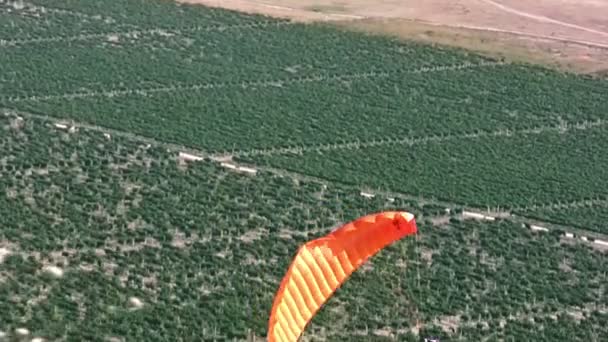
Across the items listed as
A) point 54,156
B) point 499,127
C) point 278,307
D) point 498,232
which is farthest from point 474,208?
point 278,307

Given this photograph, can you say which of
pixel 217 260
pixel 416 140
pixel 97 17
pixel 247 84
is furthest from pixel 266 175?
pixel 97 17

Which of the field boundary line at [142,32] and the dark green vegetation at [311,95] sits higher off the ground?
the field boundary line at [142,32]

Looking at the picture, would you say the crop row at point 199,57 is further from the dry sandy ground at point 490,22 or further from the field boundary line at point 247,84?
the dry sandy ground at point 490,22

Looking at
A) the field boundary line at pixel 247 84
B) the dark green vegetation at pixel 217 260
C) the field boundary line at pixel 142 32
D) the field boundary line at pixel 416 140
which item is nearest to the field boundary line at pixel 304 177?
the dark green vegetation at pixel 217 260

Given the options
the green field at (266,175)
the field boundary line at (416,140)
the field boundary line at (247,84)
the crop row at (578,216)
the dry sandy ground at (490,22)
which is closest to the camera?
the green field at (266,175)

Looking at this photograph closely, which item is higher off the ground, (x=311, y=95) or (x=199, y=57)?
(x=199, y=57)

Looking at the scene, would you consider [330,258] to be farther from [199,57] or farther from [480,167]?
[199,57]

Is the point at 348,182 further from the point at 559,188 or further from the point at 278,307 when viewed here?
the point at 278,307
